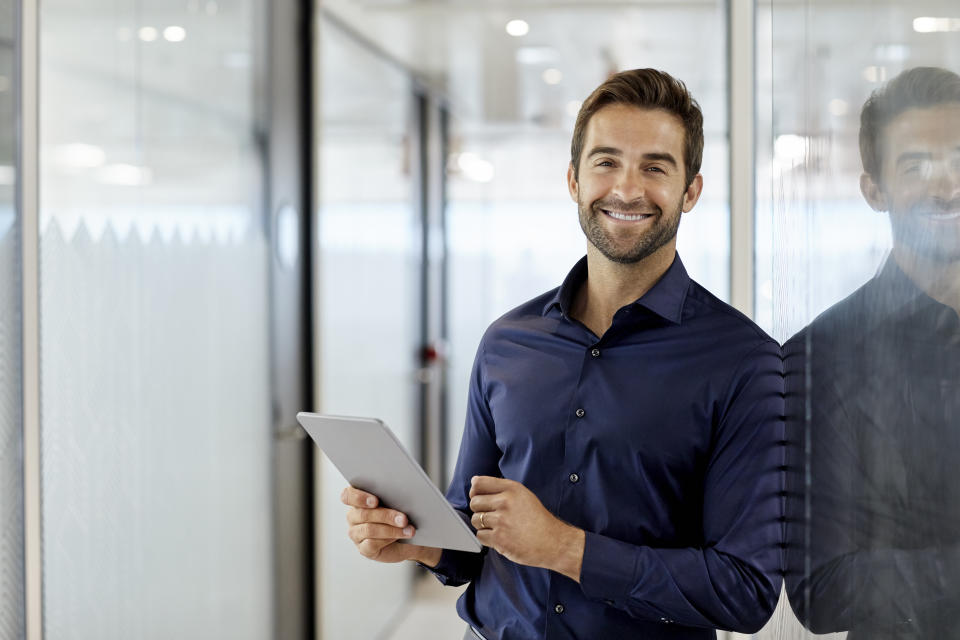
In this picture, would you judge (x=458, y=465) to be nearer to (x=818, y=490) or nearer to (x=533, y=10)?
(x=818, y=490)

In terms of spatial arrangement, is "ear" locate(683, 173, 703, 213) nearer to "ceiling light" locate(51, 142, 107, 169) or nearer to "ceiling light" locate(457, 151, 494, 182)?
"ceiling light" locate(51, 142, 107, 169)

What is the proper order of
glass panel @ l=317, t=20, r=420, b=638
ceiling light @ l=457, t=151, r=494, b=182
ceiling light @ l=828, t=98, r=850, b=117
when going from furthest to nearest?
ceiling light @ l=457, t=151, r=494, b=182 < glass panel @ l=317, t=20, r=420, b=638 < ceiling light @ l=828, t=98, r=850, b=117

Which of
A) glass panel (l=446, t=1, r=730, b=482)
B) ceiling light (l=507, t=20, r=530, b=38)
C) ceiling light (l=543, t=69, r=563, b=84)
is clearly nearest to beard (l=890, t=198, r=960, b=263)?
glass panel (l=446, t=1, r=730, b=482)

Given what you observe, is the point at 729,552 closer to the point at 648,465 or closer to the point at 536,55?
→ the point at 648,465

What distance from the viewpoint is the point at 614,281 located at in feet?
5.03

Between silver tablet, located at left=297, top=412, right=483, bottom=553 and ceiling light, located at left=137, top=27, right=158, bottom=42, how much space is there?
1234 millimetres

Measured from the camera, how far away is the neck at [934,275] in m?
0.78

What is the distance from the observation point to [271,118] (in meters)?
2.85

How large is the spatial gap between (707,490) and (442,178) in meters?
3.75

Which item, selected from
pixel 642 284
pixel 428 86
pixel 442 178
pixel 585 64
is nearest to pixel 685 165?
pixel 642 284

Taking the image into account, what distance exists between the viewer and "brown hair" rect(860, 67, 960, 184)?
77cm

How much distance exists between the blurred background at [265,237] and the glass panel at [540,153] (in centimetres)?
2

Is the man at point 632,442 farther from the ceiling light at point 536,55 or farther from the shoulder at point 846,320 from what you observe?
the ceiling light at point 536,55

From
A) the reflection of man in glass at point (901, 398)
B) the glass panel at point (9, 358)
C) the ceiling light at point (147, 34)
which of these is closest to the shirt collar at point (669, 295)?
the reflection of man in glass at point (901, 398)
